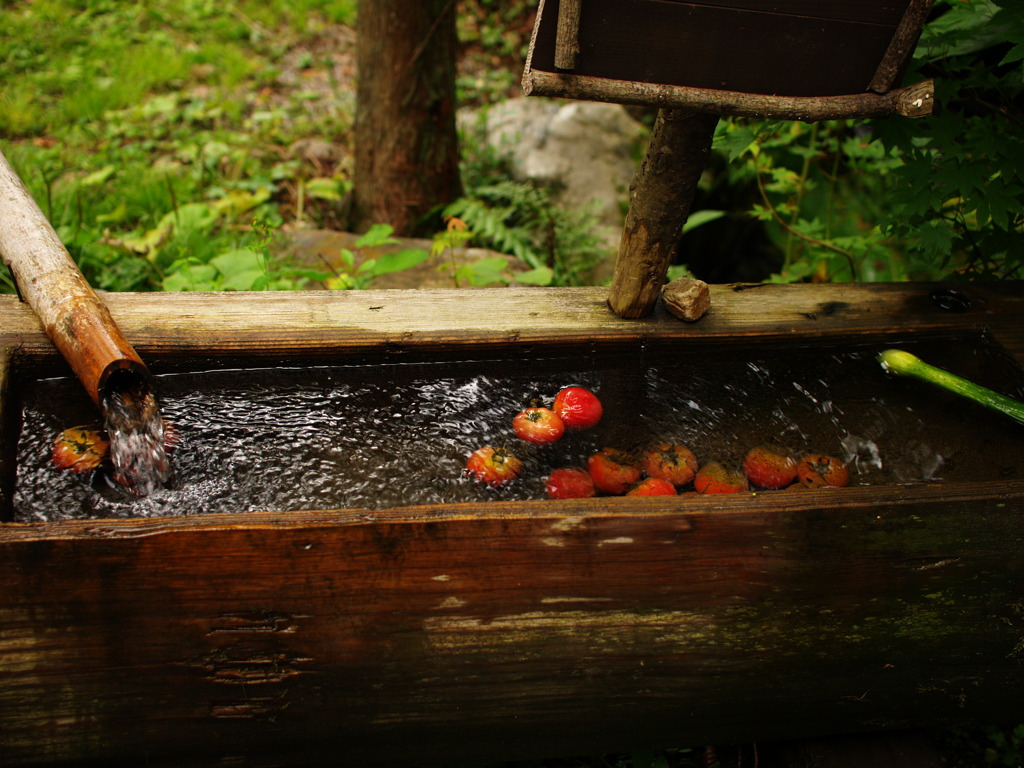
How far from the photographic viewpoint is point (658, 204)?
2.10 metres

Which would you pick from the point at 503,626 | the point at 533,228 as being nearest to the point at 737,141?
the point at 503,626

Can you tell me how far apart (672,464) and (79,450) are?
64.2 inches

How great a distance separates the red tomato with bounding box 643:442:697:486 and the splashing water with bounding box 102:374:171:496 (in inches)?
53.4

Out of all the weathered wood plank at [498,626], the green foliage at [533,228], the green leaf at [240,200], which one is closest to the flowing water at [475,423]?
the weathered wood plank at [498,626]

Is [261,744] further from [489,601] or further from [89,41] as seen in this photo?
[89,41]

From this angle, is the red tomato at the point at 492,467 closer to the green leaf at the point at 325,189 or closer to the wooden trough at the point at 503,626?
the wooden trough at the point at 503,626

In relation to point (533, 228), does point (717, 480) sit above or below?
above

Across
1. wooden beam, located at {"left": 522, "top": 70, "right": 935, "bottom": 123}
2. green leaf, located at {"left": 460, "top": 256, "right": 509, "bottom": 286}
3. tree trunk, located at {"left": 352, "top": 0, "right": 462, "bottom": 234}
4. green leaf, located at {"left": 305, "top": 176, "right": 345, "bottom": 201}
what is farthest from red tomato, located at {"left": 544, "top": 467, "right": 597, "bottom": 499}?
green leaf, located at {"left": 305, "top": 176, "right": 345, "bottom": 201}

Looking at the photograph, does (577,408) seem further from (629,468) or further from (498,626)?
(498,626)

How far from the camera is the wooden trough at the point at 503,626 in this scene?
1460 mm

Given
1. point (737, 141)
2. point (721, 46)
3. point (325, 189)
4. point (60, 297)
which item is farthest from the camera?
point (325, 189)

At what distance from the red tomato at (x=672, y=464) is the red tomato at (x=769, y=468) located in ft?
0.57

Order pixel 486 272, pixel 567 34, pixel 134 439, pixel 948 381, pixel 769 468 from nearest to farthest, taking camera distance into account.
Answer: pixel 567 34, pixel 134 439, pixel 769 468, pixel 948 381, pixel 486 272

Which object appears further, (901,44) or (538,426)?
(538,426)
